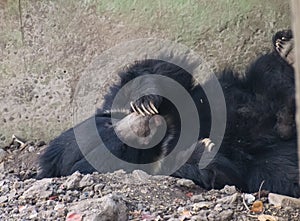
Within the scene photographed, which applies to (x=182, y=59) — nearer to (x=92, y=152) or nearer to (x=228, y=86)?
(x=228, y=86)

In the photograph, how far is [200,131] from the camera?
2.88 metres

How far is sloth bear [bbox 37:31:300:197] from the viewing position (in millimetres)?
2662

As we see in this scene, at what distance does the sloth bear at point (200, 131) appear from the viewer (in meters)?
2.66

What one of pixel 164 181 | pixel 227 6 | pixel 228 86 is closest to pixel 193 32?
pixel 227 6

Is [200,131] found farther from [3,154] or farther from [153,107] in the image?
[3,154]

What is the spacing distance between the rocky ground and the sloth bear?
248mm

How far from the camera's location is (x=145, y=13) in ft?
11.1

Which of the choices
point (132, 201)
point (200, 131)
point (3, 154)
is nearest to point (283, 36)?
point (200, 131)

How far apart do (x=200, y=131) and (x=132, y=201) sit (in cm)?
77

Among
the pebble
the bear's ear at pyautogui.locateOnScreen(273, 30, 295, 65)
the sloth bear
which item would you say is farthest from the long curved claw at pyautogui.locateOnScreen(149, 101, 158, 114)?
the pebble

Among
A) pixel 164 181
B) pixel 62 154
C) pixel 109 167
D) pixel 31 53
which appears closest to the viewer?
pixel 164 181

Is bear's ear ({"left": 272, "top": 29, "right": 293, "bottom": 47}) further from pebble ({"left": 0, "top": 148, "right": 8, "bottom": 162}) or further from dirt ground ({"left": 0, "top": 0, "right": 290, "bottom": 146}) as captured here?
pebble ({"left": 0, "top": 148, "right": 8, "bottom": 162})

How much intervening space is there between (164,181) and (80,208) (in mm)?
418

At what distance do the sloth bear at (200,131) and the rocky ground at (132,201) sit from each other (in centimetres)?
25
